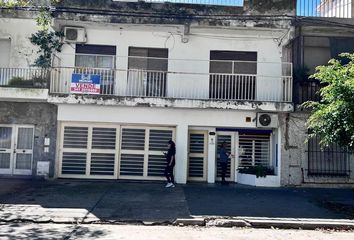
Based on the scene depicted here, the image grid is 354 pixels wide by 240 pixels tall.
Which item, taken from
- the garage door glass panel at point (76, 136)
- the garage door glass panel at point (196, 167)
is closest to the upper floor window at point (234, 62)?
the garage door glass panel at point (196, 167)

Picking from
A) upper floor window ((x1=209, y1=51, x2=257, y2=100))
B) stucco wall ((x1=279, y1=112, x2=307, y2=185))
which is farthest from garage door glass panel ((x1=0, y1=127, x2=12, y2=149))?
stucco wall ((x1=279, y1=112, x2=307, y2=185))

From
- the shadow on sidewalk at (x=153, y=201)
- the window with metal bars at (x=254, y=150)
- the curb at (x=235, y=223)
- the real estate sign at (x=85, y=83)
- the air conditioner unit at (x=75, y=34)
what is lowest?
the curb at (x=235, y=223)

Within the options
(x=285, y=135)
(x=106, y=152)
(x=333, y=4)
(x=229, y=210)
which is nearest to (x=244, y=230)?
(x=229, y=210)

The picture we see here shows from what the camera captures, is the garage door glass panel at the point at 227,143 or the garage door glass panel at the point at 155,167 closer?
the garage door glass panel at the point at 155,167

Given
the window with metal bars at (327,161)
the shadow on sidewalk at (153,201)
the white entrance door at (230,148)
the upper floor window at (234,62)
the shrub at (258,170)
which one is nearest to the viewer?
the shadow on sidewalk at (153,201)

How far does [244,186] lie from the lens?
14.4 m

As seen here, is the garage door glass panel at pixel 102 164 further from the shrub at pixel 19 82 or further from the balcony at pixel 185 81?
the shrub at pixel 19 82

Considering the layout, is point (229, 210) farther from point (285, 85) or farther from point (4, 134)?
point (4, 134)

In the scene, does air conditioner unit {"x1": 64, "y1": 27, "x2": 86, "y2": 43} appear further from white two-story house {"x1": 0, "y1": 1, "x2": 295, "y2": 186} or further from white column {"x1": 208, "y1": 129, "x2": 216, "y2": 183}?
white column {"x1": 208, "y1": 129, "x2": 216, "y2": 183}

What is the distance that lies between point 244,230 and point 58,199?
5431mm

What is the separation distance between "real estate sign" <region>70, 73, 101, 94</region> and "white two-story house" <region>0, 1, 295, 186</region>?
0.35 ft

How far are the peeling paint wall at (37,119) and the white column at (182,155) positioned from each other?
4928 millimetres

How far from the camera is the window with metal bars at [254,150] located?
625 inches

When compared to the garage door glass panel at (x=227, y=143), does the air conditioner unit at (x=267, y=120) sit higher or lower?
higher
